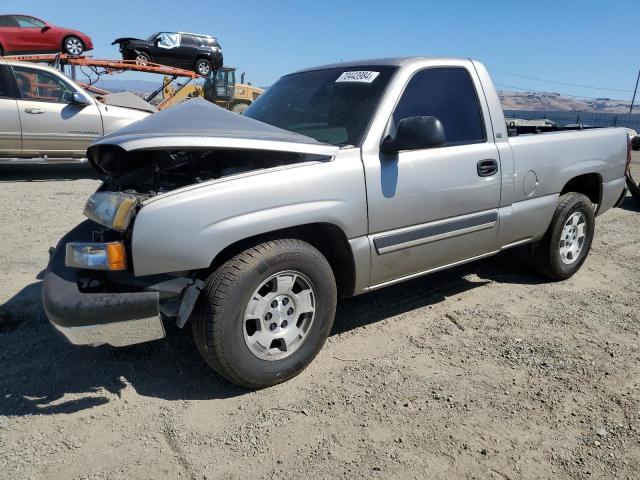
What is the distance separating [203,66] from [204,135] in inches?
726

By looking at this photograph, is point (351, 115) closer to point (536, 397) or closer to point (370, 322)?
point (370, 322)

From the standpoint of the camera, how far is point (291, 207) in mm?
2828

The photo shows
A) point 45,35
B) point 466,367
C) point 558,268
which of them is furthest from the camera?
point 45,35

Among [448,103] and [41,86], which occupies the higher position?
[41,86]

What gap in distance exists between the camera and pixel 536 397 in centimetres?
291

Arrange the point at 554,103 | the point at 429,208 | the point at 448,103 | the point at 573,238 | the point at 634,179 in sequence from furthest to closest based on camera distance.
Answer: the point at 554,103 → the point at 634,179 → the point at 573,238 → the point at 448,103 → the point at 429,208

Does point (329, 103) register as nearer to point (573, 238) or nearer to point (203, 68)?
point (573, 238)

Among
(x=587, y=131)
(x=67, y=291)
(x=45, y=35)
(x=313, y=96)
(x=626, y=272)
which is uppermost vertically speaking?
(x=45, y=35)

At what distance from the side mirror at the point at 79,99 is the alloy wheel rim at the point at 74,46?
771cm

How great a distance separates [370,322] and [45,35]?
1518cm

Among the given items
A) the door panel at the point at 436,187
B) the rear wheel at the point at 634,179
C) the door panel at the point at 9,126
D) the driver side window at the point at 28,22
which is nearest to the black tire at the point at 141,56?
the driver side window at the point at 28,22

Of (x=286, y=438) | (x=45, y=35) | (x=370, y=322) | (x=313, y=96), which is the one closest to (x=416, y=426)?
(x=286, y=438)

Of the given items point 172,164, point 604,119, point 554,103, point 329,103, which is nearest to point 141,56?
point 329,103

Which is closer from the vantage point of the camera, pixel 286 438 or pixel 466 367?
pixel 286 438
